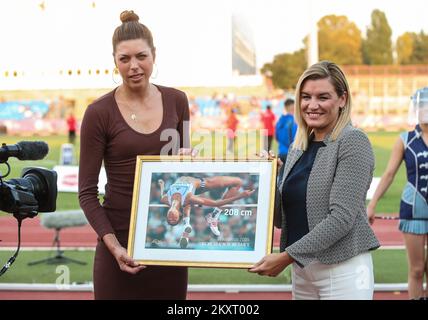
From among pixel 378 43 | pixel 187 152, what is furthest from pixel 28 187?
pixel 378 43

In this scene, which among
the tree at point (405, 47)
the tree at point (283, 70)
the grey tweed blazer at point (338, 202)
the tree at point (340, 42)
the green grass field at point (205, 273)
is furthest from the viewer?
the tree at point (405, 47)

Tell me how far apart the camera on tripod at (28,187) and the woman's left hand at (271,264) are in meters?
0.78

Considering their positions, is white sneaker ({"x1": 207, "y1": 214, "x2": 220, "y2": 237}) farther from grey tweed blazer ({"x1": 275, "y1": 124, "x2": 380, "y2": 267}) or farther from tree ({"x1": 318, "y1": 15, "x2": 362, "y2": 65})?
tree ({"x1": 318, "y1": 15, "x2": 362, "y2": 65})

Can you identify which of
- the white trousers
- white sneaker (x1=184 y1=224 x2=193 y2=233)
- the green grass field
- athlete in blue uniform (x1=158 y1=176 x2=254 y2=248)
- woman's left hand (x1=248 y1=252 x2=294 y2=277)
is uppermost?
athlete in blue uniform (x1=158 y1=176 x2=254 y2=248)

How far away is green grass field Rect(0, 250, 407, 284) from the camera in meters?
6.86

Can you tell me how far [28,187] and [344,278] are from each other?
115 centimetres

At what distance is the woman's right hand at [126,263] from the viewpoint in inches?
110

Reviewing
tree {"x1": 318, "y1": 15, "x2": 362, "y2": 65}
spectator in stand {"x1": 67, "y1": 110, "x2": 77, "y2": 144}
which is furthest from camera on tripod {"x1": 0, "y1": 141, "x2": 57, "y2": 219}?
tree {"x1": 318, "y1": 15, "x2": 362, "y2": 65}

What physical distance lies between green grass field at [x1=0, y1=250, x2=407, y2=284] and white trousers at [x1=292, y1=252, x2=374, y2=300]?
3.92 meters

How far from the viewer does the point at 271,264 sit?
266 cm

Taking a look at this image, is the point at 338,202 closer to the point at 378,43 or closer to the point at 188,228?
the point at 188,228

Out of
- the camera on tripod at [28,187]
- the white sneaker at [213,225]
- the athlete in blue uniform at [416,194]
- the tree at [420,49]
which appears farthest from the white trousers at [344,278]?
the tree at [420,49]

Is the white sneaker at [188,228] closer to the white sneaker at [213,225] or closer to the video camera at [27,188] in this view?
the white sneaker at [213,225]
